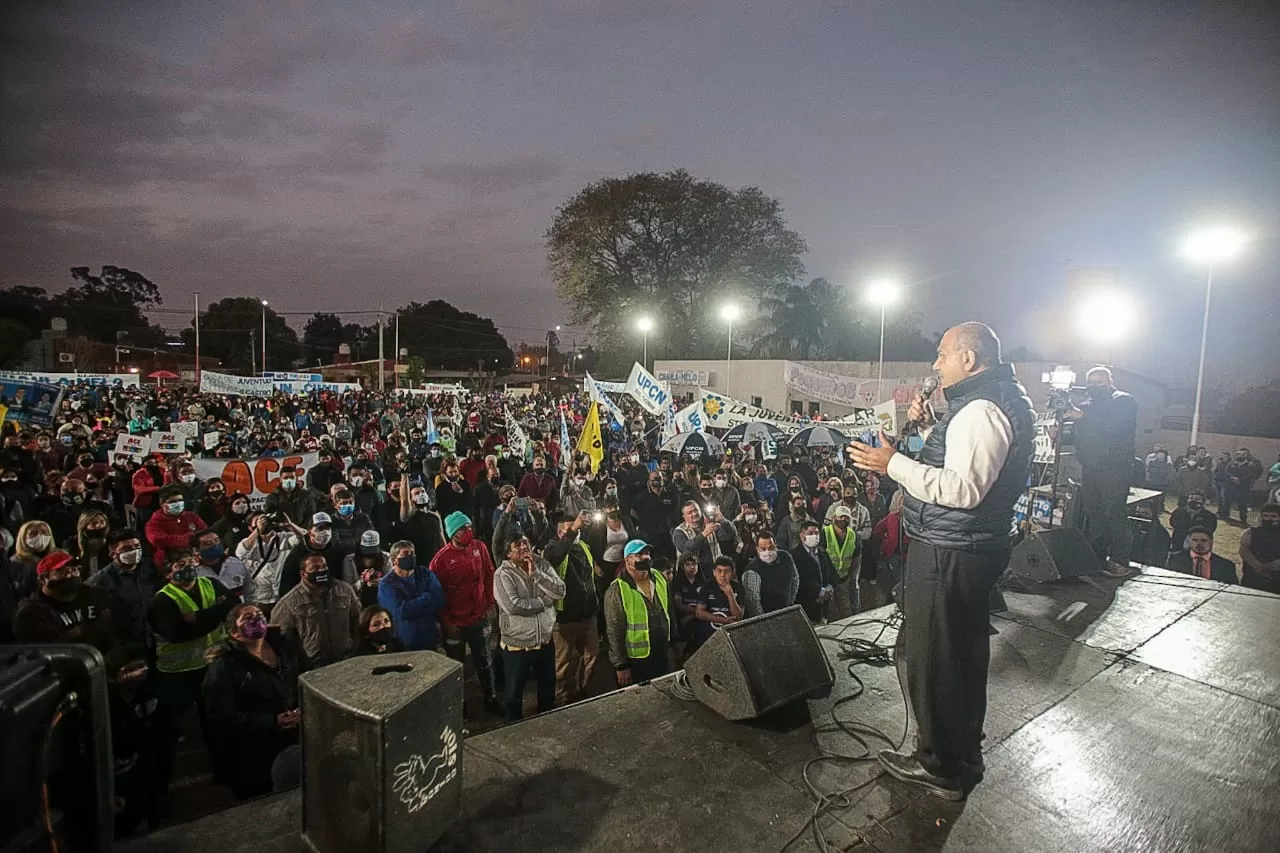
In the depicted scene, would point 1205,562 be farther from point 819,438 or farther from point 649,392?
point 649,392

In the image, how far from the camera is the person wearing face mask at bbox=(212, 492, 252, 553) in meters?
7.88

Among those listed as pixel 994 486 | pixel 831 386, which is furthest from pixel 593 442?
pixel 994 486

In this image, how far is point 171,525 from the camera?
285 inches

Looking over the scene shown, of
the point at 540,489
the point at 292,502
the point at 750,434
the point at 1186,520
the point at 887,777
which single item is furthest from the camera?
the point at 750,434

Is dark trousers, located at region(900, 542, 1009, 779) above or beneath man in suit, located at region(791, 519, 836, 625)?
above

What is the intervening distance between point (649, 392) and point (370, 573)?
31.0ft

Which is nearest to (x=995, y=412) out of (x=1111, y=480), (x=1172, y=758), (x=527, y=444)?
(x=1172, y=758)

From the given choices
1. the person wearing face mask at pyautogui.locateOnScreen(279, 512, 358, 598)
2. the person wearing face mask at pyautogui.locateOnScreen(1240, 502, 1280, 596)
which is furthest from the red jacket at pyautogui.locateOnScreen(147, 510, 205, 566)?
the person wearing face mask at pyautogui.locateOnScreen(1240, 502, 1280, 596)

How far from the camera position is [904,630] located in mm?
2928

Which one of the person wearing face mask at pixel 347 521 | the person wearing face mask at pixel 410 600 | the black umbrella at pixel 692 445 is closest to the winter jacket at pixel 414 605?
the person wearing face mask at pixel 410 600

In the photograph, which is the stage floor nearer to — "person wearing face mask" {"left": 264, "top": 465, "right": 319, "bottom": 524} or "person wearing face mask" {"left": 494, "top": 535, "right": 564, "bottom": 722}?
"person wearing face mask" {"left": 494, "top": 535, "right": 564, "bottom": 722}

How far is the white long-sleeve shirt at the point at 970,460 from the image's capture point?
252 cm

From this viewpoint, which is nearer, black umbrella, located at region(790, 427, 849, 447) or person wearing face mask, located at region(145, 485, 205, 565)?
person wearing face mask, located at region(145, 485, 205, 565)

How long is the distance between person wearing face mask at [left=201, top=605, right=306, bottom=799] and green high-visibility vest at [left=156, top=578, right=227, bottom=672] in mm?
428
